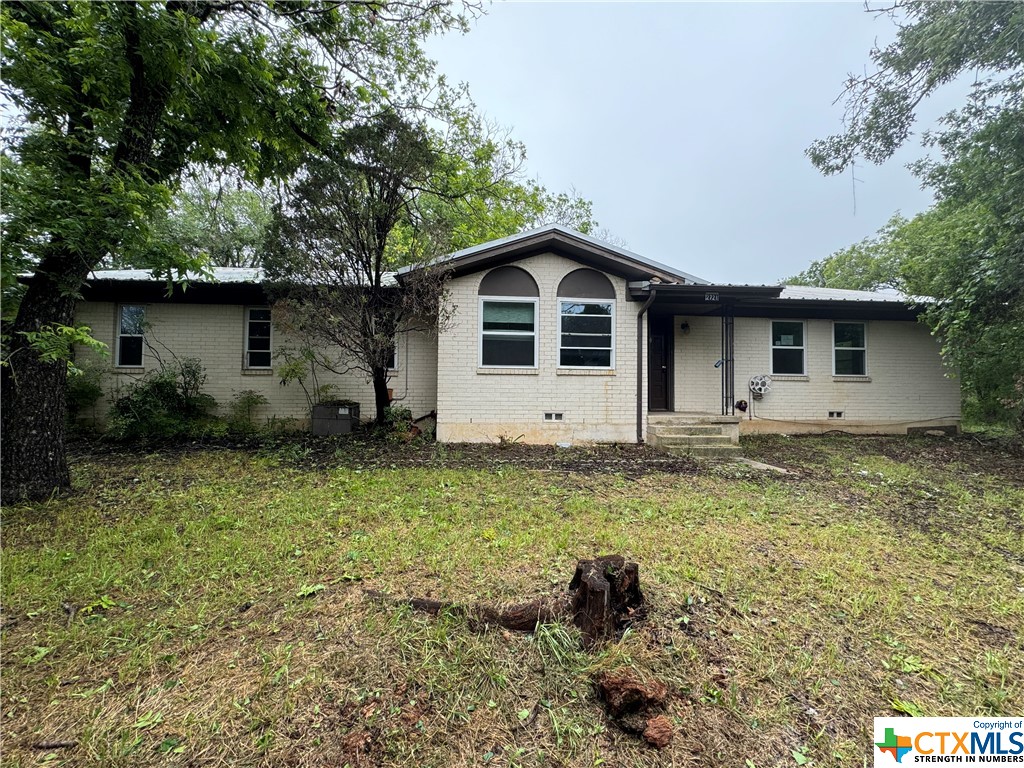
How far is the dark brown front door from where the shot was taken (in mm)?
10984

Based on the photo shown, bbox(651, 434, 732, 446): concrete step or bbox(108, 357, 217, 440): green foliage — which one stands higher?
bbox(108, 357, 217, 440): green foliage

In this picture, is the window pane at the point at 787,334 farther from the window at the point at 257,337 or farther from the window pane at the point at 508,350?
the window at the point at 257,337

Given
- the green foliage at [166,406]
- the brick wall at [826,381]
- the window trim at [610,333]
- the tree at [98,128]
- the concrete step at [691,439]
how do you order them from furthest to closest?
1. the brick wall at [826,381]
2. the window trim at [610,333]
3. the green foliage at [166,406]
4. the concrete step at [691,439]
5. the tree at [98,128]

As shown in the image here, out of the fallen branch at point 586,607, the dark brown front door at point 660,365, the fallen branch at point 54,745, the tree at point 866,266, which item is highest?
the tree at point 866,266

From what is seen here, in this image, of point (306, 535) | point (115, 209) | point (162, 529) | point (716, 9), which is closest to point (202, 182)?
point (115, 209)

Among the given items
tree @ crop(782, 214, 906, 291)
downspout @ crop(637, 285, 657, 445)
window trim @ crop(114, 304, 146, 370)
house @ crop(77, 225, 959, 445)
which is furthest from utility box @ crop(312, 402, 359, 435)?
tree @ crop(782, 214, 906, 291)

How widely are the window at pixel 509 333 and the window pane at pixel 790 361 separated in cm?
680

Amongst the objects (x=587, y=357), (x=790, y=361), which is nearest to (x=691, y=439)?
(x=587, y=357)

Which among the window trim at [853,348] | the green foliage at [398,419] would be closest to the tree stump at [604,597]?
the green foliage at [398,419]

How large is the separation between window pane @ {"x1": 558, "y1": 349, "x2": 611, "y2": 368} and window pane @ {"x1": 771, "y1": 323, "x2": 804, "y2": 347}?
5.17 m

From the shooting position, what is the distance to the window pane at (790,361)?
11.1 meters

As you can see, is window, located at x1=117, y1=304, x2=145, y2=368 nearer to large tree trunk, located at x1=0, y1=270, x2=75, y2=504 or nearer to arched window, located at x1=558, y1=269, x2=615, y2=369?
large tree trunk, located at x1=0, y1=270, x2=75, y2=504

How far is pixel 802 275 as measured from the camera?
2920cm

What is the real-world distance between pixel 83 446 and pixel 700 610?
10728 millimetres
